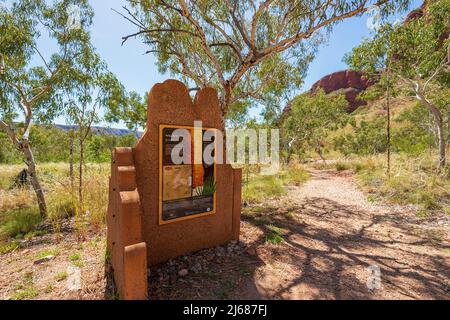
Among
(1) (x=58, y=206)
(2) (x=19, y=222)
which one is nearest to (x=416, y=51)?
(1) (x=58, y=206)

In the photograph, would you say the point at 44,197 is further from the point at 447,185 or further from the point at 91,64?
the point at 447,185

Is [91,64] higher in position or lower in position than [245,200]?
higher

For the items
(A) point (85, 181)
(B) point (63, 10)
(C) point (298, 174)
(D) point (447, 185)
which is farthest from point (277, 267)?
(C) point (298, 174)

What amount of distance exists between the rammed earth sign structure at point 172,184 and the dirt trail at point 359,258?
39.2 inches

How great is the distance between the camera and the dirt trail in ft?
7.40

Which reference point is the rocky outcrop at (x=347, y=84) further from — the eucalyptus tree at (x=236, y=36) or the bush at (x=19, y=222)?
the bush at (x=19, y=222)

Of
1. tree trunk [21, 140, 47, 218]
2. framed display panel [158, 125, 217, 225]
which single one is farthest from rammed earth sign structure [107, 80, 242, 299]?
tree trunk [21, 140, 47, 218]

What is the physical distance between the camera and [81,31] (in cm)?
579

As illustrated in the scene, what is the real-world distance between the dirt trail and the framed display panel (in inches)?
43.9

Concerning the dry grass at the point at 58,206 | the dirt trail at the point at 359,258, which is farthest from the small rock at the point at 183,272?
the dry grass at the point at 58,206

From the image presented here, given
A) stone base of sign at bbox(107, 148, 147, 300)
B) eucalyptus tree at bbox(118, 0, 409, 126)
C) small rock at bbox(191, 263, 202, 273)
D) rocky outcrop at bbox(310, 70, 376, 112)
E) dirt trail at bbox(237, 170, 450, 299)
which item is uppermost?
rocky outcrop at bbox(310, 70, 376, 112)

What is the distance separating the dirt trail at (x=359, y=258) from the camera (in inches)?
88.8

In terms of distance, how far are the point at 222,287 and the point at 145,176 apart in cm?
147

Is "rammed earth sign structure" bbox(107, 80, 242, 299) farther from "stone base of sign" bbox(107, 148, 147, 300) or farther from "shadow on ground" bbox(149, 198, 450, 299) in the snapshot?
"shadow on ground" bbox(149, 198, 450, 299)
